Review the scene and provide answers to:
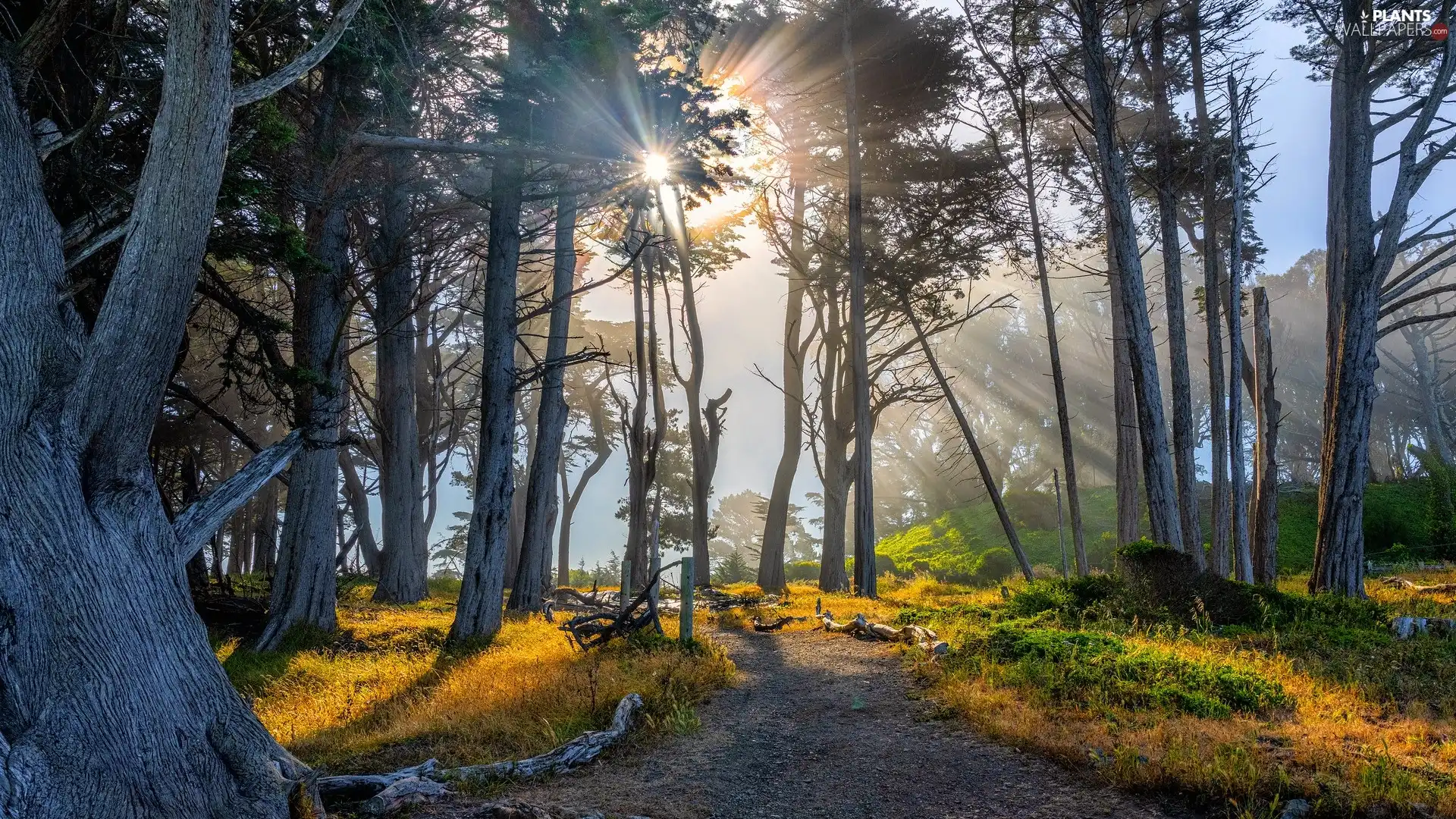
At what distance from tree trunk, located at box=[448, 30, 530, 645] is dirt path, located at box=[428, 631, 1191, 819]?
4.58 metres

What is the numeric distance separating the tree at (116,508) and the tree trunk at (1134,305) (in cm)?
1085

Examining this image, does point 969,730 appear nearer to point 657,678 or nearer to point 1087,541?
point 657,678

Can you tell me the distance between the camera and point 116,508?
13.2 feet

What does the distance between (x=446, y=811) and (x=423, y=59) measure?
925 cm

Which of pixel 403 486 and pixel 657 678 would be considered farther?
pixel 403 486

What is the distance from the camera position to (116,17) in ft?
15.8

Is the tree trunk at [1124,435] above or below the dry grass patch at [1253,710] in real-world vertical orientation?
above

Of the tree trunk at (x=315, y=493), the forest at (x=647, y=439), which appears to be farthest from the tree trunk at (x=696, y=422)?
the tree trunk at (x=315, y=493)

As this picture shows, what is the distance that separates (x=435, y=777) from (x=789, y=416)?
676 inches

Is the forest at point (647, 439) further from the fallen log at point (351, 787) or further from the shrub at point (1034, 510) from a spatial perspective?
the shrub at point (1034, 510)

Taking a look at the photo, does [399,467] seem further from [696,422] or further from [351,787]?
[351,787]

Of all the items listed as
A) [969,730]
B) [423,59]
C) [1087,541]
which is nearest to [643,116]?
[423,59]

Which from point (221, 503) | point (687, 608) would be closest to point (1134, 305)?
point (687, 608)

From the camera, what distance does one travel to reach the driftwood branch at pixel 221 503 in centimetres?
455
